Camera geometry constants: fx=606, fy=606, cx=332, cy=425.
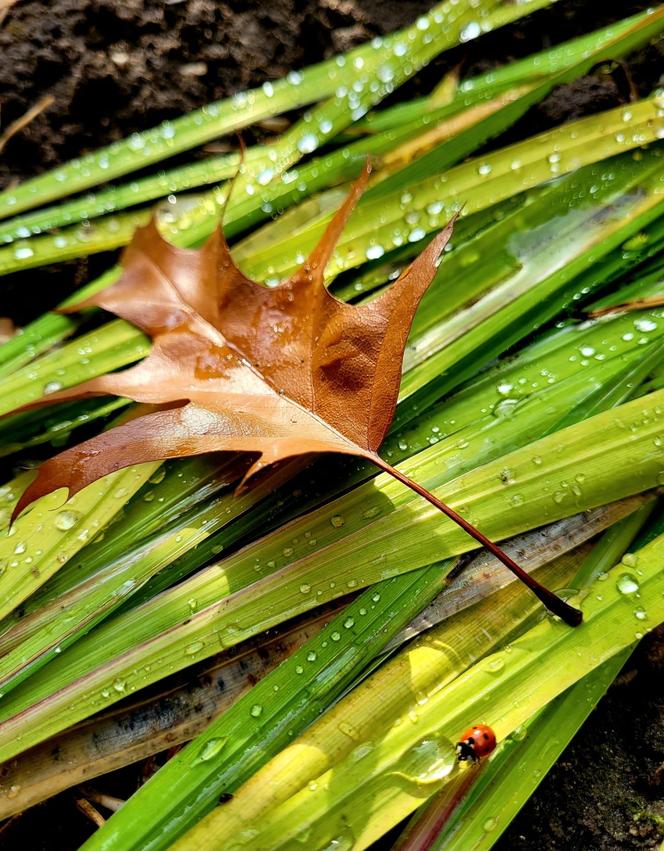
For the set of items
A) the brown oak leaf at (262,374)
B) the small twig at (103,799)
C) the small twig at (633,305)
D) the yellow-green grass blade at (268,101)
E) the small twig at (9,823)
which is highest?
the yellow-green grass blade at (268,101)

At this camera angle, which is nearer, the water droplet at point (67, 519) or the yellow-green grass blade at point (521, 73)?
the water droplet at point (67, 519)

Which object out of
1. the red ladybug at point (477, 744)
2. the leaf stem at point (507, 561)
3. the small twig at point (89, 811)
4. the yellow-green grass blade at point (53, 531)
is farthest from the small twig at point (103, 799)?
the leaf stem at point (507, 561)

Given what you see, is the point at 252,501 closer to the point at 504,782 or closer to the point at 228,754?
the point at 228,754

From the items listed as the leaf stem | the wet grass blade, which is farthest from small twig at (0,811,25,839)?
the leaf stem

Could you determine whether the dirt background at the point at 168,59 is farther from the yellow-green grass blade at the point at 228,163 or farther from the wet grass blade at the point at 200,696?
the wet grass blade at the point at 200,696

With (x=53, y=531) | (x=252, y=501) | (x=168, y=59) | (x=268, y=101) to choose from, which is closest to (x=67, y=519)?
(x=53, y=531)

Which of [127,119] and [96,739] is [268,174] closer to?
[127,119]
